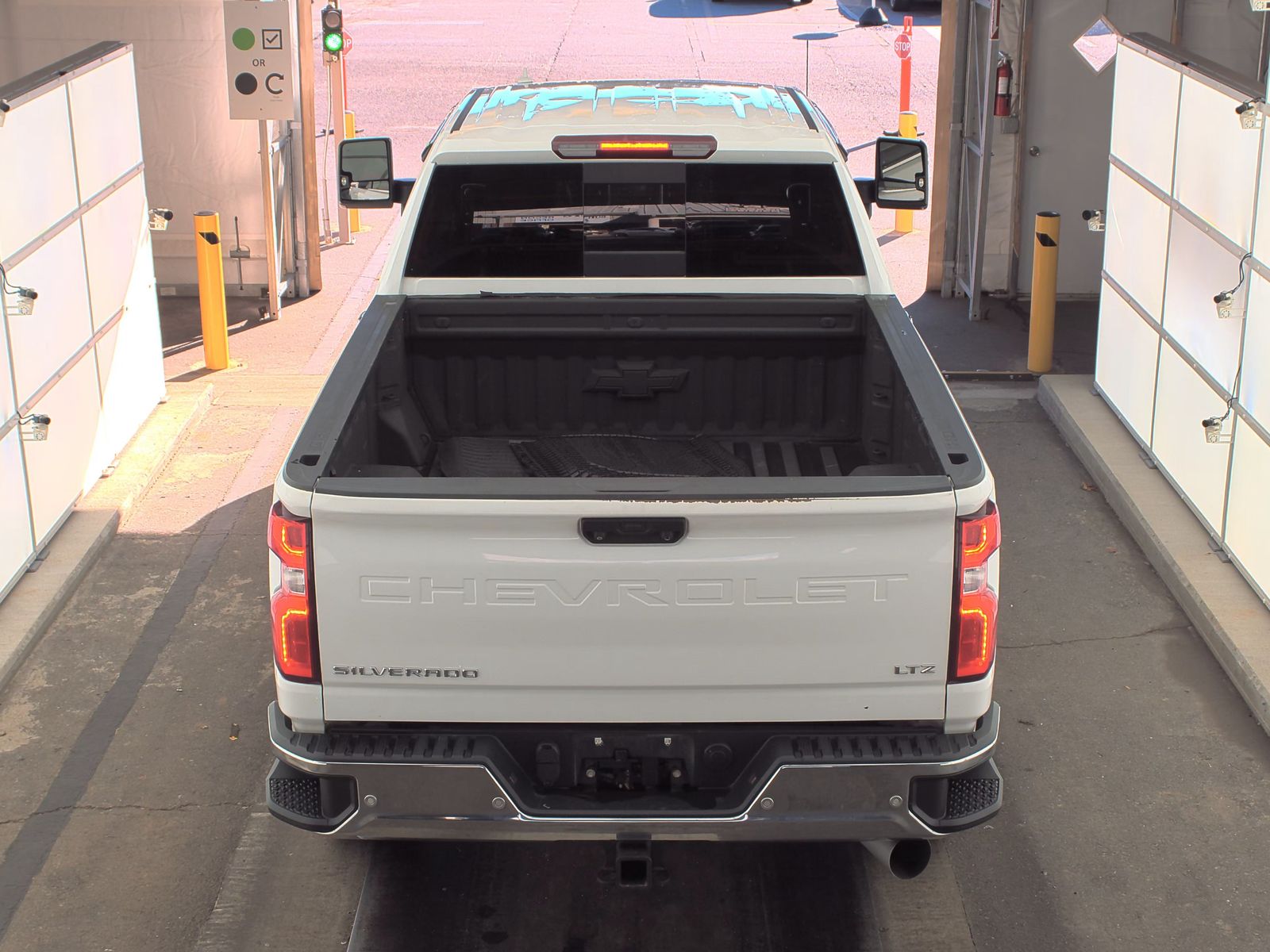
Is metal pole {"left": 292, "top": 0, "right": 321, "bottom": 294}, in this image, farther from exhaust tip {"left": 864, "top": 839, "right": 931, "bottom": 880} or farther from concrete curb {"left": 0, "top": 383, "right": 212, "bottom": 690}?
exhaust tip {"left": 864, "top": 839, "right": 931, "bottom": 880}

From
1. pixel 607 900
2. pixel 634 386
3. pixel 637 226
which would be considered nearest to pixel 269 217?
pixel 637 226

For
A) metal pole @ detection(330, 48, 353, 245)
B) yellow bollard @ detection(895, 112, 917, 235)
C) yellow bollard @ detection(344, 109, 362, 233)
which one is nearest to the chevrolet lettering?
metal pole @ detection(330, 48, 353, 245)

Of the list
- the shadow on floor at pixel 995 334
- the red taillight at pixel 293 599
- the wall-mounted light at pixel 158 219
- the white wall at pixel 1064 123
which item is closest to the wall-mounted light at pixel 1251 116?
the shadow on floor at pixel 995 334

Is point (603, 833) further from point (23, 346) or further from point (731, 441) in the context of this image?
point (23, 346)

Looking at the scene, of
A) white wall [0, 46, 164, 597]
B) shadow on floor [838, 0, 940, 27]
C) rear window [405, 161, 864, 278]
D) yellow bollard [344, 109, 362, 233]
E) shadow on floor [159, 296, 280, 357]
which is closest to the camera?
rear window [405, 161, 864, 278]

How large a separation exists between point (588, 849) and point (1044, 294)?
6.59 m

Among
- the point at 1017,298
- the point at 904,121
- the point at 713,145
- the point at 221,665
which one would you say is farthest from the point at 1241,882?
the point at 904,121

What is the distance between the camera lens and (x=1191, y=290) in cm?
794

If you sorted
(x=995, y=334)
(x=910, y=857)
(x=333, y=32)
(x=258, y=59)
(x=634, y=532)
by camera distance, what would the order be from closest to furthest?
(x=634, y=532), (x=910, y=857), (x=258, y=59), (x=995, y=334), (x=333, y=32)

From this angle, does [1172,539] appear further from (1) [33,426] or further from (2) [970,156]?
(2) [970,156]

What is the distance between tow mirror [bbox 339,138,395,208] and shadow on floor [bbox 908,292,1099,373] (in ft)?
16.6

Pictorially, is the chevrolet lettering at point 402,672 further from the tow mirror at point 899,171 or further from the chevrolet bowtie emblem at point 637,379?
the tow mirror at point 899,171

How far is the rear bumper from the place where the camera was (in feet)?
13.6

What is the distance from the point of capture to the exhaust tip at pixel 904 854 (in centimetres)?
464
